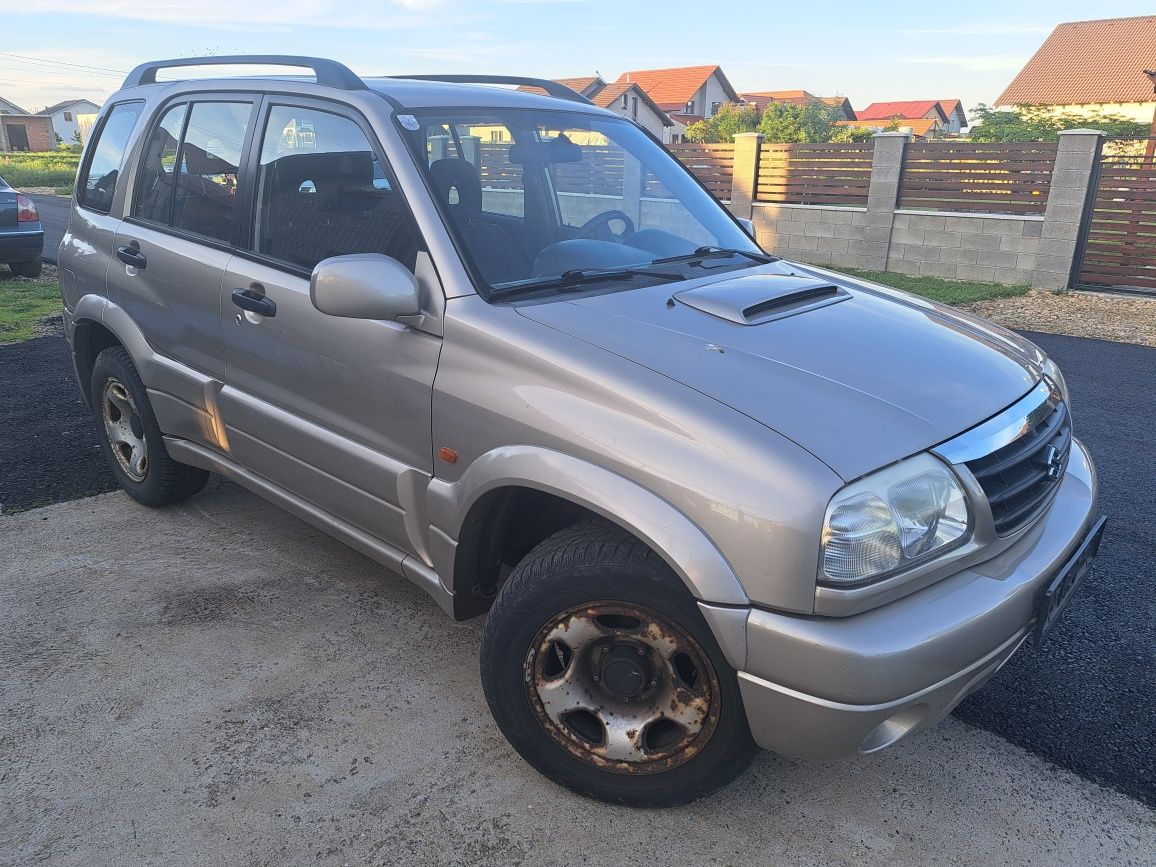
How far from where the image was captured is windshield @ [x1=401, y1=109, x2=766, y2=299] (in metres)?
2.70

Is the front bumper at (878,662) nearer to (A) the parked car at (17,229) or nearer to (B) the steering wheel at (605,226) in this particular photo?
(B) the steering wheel at (605,226)

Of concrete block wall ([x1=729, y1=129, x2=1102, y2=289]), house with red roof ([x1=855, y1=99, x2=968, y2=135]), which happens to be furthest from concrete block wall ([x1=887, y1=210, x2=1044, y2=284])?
house with red roof ([x1=855, y1=99, x2=968, y2=135])

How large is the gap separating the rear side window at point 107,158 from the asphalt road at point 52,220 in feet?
23.5

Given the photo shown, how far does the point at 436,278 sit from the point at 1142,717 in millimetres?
2570

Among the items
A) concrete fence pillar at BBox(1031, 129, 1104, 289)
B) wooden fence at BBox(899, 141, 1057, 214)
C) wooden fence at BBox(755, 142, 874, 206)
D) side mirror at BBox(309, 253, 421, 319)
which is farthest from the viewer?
wooden fence at BBox(755, 142, 874, 206)

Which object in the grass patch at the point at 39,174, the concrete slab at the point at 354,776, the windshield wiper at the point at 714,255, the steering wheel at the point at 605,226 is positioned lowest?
the grass patch at the point at 39,174


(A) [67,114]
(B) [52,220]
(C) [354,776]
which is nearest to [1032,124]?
(B) [52,220]

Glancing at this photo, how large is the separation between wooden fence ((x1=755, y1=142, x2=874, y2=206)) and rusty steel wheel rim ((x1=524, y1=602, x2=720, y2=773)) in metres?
12.4

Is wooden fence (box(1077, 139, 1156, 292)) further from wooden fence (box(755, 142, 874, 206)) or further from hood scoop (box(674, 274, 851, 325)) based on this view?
hood scoop (box(674, 274, 851, 325))

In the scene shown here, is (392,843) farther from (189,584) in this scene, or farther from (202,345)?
(202,345)

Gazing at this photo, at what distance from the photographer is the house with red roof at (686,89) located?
69.7 meters

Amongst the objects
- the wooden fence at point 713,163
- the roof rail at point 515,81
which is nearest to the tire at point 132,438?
the roof rail at point 515,81

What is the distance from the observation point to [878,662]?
6.14 ft

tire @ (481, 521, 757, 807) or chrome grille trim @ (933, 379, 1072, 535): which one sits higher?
chrome grille trim @ (933, 379, 1072, 535)
